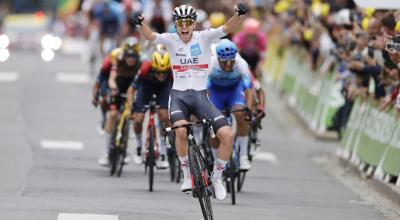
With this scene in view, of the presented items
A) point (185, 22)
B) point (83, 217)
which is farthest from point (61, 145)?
point (83, 217)

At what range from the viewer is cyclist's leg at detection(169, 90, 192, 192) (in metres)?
14.4

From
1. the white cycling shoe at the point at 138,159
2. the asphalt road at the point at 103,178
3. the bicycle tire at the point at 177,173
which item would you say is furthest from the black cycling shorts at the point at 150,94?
the asphalt road at the point at 103,178

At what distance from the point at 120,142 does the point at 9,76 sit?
57.5 feet

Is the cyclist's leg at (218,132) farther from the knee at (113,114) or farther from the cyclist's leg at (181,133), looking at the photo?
the knee at (113,114)

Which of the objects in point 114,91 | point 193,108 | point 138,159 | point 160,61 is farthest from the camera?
point 114,91

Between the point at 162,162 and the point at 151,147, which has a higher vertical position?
the point at 151,147

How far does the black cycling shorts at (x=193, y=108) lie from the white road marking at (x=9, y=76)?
67.4 ft

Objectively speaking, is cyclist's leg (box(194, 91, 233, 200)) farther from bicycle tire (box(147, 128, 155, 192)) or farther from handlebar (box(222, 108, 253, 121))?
bicycle tire (box(147, 128, 155, 192))

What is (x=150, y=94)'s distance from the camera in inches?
718

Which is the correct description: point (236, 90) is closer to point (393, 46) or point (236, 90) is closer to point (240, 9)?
point (393, 46)

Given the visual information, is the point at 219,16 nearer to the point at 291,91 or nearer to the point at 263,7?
the point at 291,91

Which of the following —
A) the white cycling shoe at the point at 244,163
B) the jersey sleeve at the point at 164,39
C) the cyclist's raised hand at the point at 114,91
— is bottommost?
the white cycling shoe at the point at 244,163

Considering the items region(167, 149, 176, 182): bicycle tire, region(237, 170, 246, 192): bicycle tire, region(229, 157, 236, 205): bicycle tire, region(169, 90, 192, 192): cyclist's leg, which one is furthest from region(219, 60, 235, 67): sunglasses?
region(169, 90, 192, 192): cyclist's leg

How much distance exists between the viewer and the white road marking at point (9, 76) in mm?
35056
